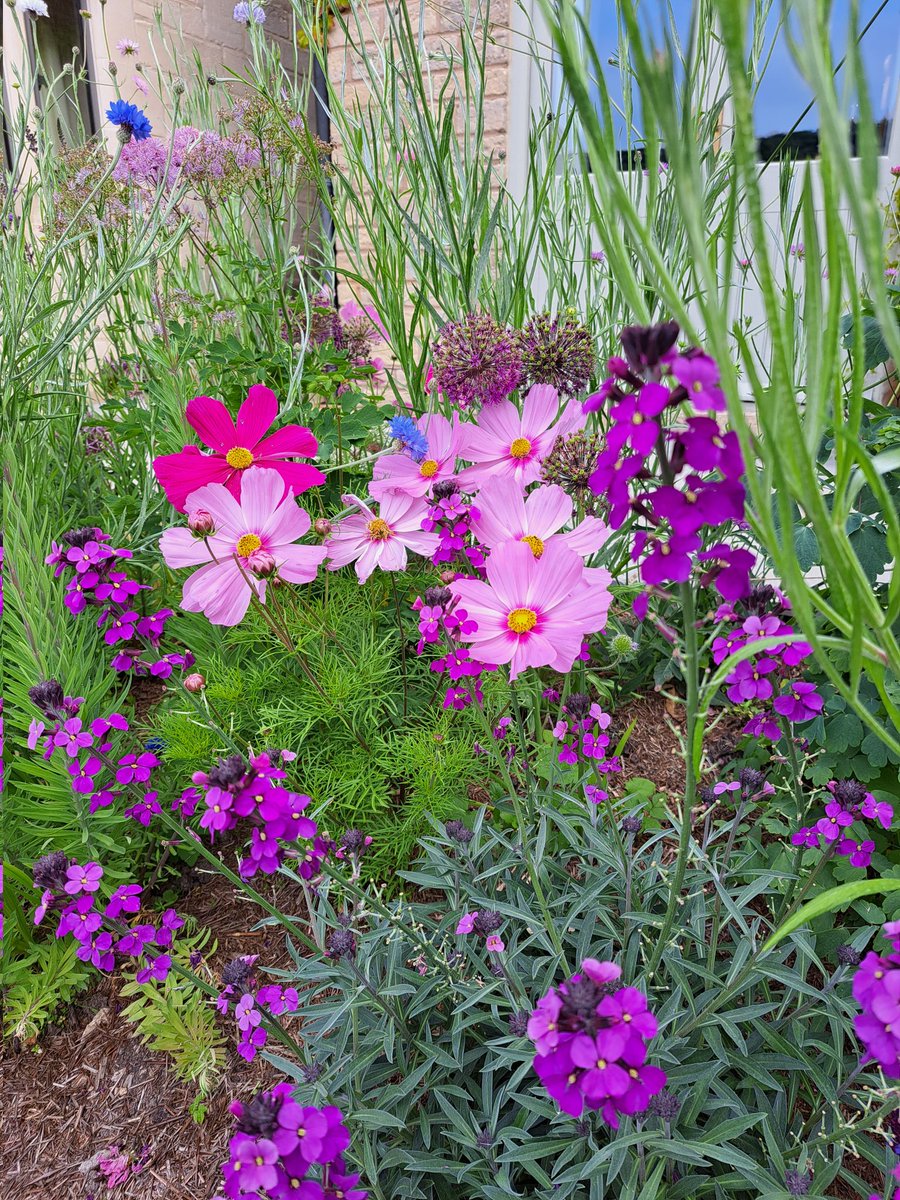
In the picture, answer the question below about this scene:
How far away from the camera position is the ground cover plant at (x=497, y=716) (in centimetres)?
48

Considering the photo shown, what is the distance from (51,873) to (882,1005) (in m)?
0.82

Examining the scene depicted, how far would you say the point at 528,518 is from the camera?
3.29ft

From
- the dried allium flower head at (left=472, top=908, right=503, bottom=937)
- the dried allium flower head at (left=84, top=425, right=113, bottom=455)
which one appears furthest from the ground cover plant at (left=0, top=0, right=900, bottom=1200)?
the dried allium flower head at (left=84, top=425, right=113, bottom=455)

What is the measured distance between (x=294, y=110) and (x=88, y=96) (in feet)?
9.82

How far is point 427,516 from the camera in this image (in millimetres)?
1219

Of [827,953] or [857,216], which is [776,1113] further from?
[857,216]

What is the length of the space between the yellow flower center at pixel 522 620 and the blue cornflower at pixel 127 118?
1.47m

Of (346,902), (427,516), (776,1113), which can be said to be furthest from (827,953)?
(427,516)

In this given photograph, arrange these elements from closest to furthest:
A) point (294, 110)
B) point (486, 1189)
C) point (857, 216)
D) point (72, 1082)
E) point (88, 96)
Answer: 1. point (857, 216)
2. point (486, 1189)
3. point (72, 1082)
4. point (294, 110)
5. point (88, 96)

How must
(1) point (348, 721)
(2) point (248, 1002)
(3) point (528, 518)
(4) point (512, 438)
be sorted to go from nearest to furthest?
(2) point (248, 1002) → (3) point (528, 518) → (4) point (512, 438) → (1) point (348, 721)

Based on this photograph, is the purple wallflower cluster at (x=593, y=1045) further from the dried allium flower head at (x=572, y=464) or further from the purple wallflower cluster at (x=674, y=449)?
the dried allium flower head at (x=572, y=464)

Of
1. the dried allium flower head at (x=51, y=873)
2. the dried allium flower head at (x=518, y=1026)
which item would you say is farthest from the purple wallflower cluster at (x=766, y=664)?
the dried allium flower head at (x=51, y=873)

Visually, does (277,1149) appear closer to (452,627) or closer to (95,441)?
(452,627)

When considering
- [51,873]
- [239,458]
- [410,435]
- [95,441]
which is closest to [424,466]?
[410,435]
